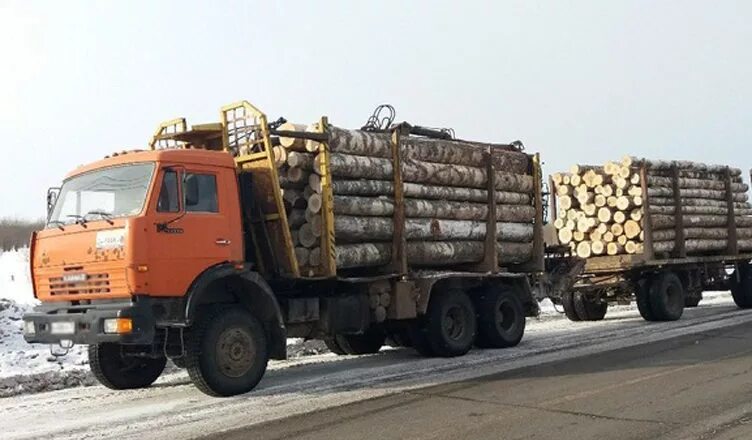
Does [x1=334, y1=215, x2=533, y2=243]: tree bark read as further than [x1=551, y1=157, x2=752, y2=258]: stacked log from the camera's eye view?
No

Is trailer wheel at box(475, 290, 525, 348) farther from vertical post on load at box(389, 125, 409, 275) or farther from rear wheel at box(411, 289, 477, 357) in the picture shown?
vertical post on load at box(389, 125, 409, 275)

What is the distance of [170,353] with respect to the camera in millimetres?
8773

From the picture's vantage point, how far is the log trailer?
54.2 feet

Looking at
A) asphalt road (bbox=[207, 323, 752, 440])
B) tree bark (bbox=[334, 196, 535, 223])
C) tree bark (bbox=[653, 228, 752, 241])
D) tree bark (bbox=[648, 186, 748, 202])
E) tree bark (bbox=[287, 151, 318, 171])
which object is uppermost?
tree bark (bbox=[287, 151, 318, 171])

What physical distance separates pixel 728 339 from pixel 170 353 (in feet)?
29.5

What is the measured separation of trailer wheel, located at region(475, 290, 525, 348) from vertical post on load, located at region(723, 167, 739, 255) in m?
8.70

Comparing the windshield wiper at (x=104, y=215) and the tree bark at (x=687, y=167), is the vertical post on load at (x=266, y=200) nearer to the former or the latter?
the windshield wiper at (x=104, y=215)

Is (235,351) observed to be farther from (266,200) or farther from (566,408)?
(566,408)

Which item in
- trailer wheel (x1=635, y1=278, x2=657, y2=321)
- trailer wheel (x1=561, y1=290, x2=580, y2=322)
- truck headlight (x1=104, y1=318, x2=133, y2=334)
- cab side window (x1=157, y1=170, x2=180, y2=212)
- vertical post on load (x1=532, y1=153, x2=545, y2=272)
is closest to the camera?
truck headlight (x1=104, y1=318, x2=133, y2=334)

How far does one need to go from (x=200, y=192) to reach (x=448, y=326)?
191 inches

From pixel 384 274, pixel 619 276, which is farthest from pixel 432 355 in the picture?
pixel 619 276

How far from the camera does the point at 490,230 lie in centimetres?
1308

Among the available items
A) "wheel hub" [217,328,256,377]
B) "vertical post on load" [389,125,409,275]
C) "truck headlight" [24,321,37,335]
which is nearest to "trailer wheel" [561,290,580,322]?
"vertical post on load" [389,125,409,275]

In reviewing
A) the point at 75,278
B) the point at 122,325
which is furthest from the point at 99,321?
the point at 75,278
